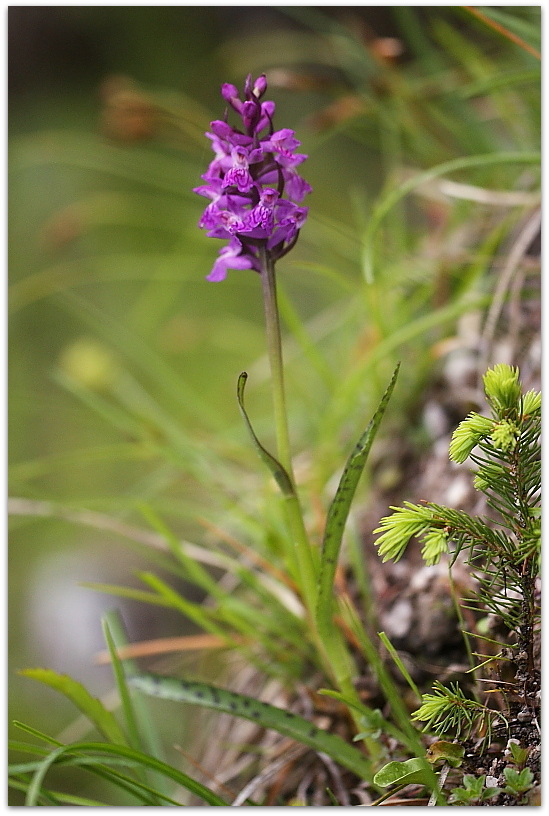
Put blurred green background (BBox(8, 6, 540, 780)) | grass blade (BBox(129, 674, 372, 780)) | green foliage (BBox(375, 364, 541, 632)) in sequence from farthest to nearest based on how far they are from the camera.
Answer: blurred green background (BBox(8, 6, 540, 780)), grass blade (BBox(129, 674, 372, 780)), green foliage (BBox(375, 364, 541, 632))

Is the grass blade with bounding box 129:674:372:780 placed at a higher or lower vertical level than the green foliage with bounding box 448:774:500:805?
higher

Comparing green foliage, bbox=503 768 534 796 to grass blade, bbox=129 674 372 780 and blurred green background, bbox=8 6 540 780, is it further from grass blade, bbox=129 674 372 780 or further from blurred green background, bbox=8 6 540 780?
blurred green background, bbox=8 6 540 780

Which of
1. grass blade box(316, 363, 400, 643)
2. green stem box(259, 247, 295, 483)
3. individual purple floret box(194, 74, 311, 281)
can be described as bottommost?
grass blade box(316, 363, 400, 643)

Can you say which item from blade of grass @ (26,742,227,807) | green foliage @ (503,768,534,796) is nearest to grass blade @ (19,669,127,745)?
blade of grass @ (26,742,227,807)

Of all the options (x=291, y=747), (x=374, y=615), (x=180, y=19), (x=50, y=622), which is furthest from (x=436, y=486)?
(x=180, y=19)

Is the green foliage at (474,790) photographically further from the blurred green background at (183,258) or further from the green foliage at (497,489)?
the blurred green background at (183,258)

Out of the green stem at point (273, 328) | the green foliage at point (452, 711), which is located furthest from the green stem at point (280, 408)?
the green foliage at point (452, 711)

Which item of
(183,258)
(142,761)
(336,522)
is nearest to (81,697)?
(142,761)
